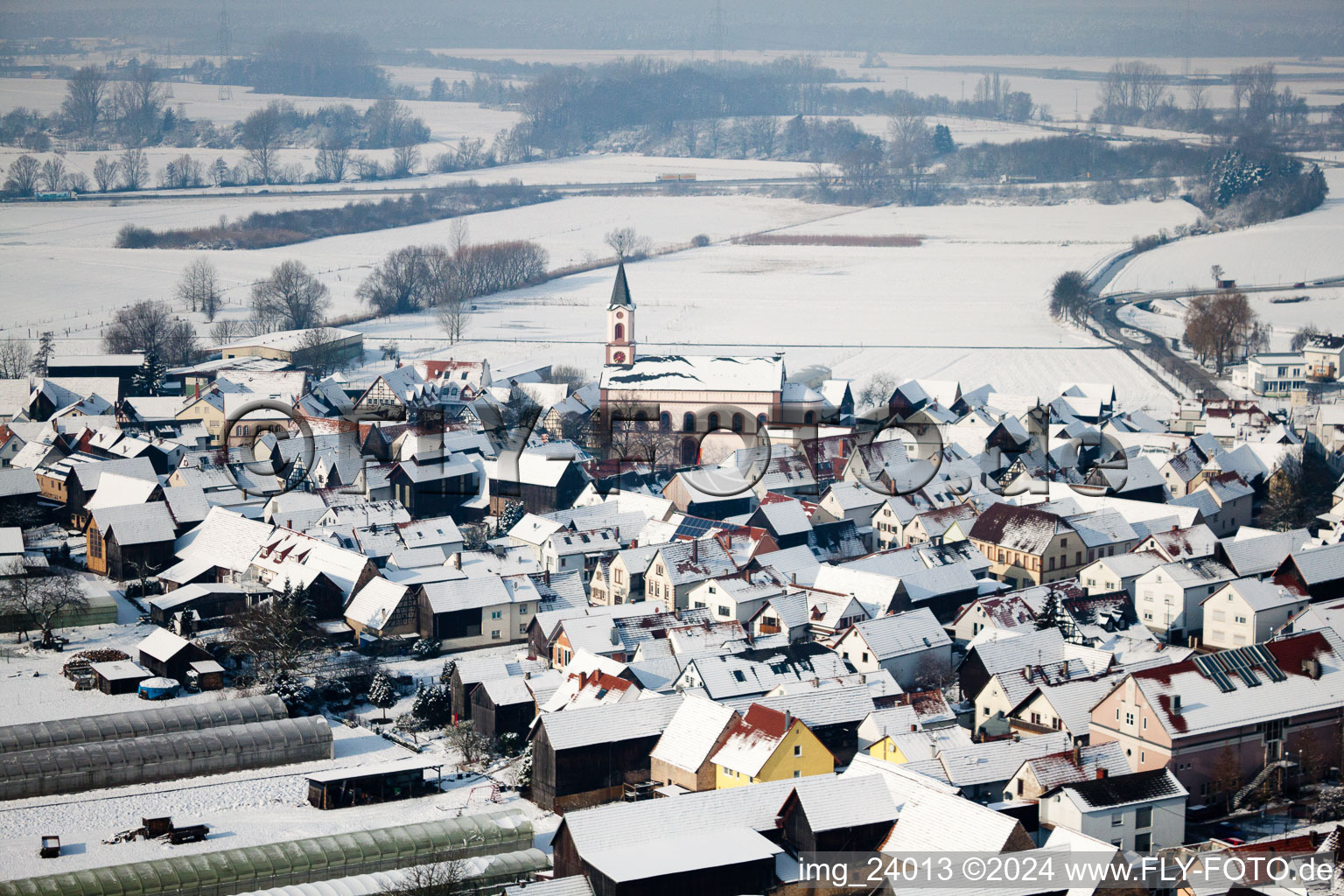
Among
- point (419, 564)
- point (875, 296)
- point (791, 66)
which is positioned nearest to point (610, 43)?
point (791, 66)

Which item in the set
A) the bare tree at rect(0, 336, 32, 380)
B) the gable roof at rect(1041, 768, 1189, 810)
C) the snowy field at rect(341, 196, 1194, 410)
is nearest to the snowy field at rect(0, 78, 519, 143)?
the snowy field at rect(341, 196, 1194, 410)

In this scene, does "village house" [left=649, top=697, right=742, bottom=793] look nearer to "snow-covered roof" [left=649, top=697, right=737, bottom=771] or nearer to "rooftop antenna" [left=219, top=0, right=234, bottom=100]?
"snow-covered roof" [left=649, top=697, right=737, bottom=771]

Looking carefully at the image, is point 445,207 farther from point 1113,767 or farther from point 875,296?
point 1113,767

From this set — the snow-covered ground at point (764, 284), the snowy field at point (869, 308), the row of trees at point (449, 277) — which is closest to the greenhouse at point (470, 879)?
the snowy field at point (869, 308)

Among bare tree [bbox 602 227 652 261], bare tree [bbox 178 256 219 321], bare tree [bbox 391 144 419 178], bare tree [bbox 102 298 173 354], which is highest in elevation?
bare tree [bbox 391 144 419 178]

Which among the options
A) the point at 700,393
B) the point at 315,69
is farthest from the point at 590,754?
the point at 315,69
